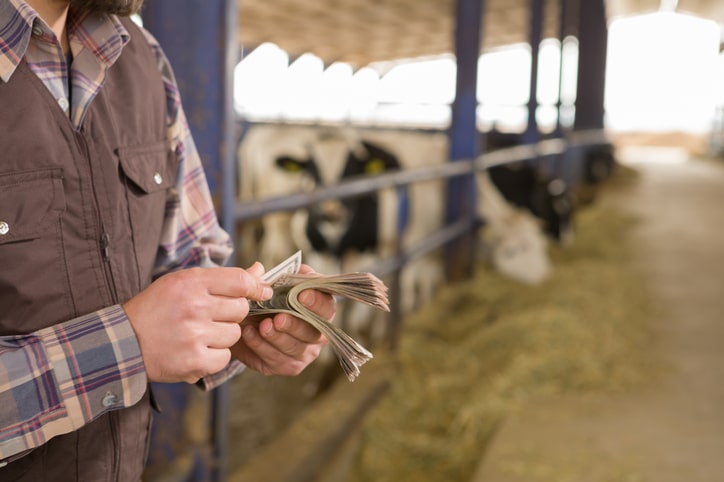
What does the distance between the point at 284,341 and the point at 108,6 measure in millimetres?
460

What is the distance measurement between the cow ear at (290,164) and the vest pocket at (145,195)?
162 inches

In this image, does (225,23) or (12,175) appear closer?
(12,175)

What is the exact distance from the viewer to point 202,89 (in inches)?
70.4

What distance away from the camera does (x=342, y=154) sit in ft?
18.2

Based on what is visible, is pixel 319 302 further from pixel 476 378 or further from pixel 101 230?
pixel 476 378

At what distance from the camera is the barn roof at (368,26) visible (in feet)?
35.9

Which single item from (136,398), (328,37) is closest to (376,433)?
(136,398)

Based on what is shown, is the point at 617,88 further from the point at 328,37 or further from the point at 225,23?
the point at 225,23

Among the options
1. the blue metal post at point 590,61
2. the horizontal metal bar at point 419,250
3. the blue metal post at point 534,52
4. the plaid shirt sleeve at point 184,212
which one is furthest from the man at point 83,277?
the blue metal post at point 590,61

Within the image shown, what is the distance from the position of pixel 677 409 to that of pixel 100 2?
2556mm

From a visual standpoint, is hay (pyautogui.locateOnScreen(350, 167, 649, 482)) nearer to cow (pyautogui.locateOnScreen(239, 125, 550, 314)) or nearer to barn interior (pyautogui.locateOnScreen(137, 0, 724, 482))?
barn interior (pyautogui.locateOnScreen(137, 0, 724, 482))

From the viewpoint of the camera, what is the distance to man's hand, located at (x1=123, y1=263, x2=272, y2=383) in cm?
79

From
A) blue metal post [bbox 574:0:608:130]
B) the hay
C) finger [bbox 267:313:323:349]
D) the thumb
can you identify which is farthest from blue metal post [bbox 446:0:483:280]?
blue metal post [bbox 574:0:608:130]

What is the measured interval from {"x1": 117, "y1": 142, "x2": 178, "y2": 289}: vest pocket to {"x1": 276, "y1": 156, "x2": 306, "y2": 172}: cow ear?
412 centimetres
